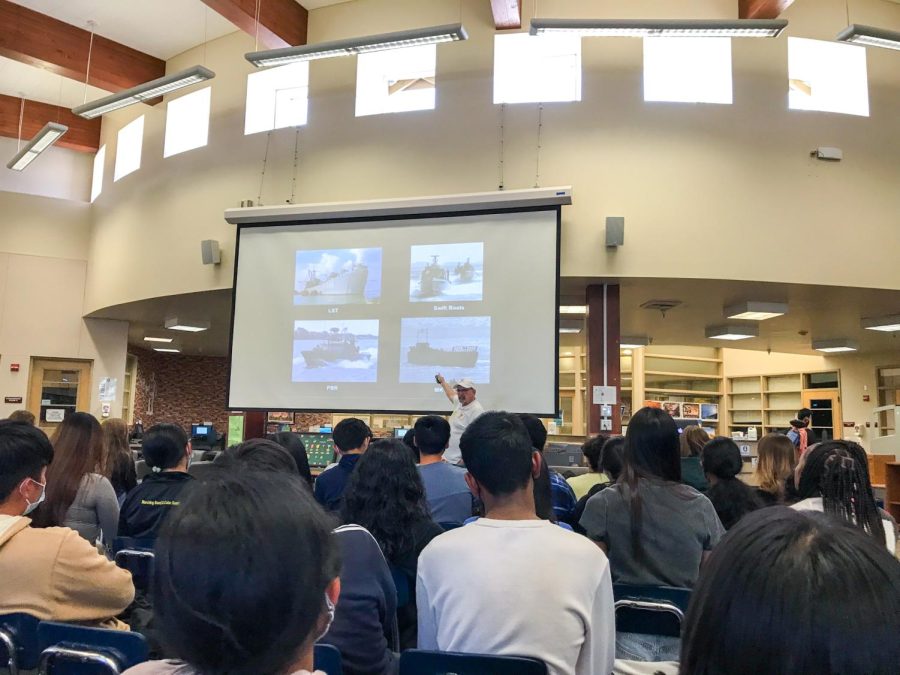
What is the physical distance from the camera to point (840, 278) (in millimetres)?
6051

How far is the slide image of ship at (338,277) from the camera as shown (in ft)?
20.9

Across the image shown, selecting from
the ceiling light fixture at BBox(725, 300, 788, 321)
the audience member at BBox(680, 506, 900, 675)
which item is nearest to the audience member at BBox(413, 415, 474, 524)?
the audience member at BBox(680, 506, 900, 675)

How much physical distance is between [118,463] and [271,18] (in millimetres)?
4925

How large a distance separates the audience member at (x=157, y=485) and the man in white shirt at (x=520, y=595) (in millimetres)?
1580

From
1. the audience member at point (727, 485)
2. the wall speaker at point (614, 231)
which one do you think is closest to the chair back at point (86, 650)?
the audience member at point (727, 485)

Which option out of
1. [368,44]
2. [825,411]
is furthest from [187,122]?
[825,411]

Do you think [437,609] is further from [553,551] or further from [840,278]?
[840,278]

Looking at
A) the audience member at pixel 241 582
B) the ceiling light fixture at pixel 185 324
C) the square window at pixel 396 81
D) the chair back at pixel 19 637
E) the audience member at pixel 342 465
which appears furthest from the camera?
the ceiling light fixture at pixel 185 324

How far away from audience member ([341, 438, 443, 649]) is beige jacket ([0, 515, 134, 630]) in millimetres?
756

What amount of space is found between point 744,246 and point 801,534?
19.7ft

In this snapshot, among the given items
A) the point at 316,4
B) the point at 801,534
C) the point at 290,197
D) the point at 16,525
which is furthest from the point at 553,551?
the point at 316,4

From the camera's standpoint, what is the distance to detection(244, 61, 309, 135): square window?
23.6 feet

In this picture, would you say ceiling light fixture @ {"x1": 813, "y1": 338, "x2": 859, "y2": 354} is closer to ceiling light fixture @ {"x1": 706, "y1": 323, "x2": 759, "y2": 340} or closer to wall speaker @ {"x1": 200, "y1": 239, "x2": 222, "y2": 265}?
ceiling light fixture @ {"x1": 706, "y1": 323, "x2": 759, "y2": 340}

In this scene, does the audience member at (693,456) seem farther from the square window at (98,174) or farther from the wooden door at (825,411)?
the square window at (98,174)
